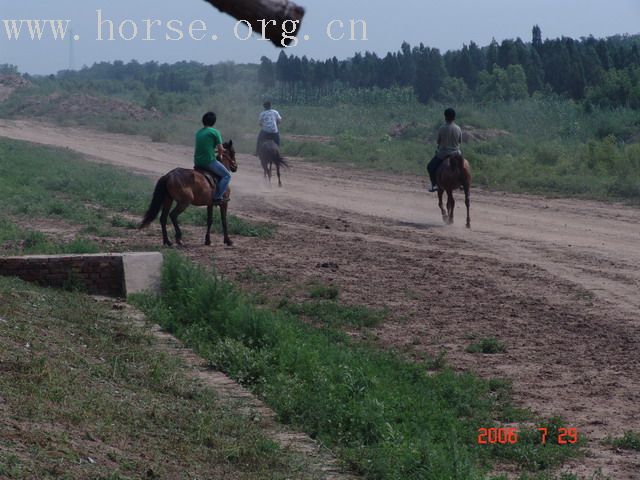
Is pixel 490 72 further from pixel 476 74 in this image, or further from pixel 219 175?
pixel 219 175

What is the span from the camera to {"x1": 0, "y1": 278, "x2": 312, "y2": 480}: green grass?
20.7 ft

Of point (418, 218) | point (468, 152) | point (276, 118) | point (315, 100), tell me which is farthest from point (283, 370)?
point (315, 100)

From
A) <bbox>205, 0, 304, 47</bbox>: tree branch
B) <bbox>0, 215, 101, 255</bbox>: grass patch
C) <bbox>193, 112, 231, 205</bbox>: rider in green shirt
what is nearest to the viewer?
<bbox>205, 0, 304, 47</bbox>: tree branch

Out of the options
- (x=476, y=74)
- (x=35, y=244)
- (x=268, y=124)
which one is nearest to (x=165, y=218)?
(x=35, y=244)

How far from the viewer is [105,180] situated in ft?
86.3

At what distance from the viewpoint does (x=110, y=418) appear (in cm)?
714

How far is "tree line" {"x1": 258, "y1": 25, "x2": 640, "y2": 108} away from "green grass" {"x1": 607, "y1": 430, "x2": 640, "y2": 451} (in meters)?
37.1

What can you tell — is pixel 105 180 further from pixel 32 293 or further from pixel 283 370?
pixel 283 370

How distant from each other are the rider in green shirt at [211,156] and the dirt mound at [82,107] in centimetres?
4131

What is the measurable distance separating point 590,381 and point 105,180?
62.1 ft

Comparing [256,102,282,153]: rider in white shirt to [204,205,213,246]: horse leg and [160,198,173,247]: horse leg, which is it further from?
[160,198,173,247]: horse leg

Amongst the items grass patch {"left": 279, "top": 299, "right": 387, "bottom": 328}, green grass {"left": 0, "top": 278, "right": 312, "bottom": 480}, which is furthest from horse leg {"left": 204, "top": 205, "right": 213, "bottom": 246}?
green grass {"left": 0, "top": 278, "right": 312, "bottom": 480}
